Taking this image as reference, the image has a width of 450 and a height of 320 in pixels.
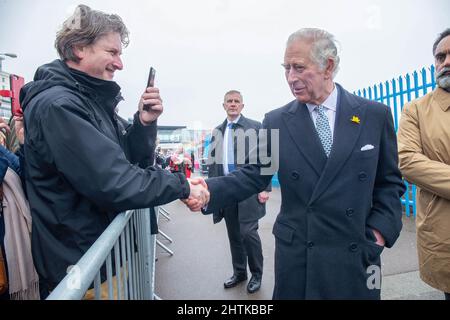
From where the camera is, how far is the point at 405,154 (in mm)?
2139

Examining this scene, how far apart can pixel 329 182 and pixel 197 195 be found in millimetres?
800

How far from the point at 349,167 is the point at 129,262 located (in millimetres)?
1332

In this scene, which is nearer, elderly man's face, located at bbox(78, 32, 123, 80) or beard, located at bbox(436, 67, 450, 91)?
elderly man's face, located at bbox(78, 32, 123, 80)

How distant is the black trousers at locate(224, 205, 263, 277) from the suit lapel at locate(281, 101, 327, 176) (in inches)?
80.6

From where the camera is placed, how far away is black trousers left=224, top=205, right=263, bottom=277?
3.67m

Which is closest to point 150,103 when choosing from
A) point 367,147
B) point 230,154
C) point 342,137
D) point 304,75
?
point 304,75

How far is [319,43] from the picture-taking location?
5.96 feet

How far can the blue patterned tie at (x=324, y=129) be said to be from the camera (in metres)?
1.83

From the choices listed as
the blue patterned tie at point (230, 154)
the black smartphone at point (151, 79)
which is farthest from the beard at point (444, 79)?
the blue patterned tie at point (230, 154)

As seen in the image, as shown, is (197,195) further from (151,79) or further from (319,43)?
(319,43)

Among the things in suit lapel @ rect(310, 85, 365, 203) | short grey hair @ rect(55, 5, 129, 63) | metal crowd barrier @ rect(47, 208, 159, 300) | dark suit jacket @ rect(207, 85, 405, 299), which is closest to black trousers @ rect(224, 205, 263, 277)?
metal crowd barrier @ rect(47, 208, 159, 300)

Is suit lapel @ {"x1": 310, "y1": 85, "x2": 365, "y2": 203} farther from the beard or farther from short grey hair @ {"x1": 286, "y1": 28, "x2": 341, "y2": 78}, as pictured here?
the beard
